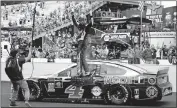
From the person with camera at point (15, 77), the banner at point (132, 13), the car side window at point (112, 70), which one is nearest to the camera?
the person with camera at point (15, 77)

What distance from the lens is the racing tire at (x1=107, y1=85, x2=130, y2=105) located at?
7.42m

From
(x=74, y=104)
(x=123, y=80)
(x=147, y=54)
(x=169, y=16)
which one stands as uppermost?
(x=169, y=16)

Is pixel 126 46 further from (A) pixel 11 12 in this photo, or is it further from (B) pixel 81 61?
(A) pixel 11 12

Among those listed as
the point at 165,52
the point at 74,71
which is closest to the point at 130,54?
the point at 165,52

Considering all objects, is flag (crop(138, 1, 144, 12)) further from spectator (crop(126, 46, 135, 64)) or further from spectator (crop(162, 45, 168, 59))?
spectator (crop(162, 45, 168, 59))

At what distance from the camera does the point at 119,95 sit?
7.52m

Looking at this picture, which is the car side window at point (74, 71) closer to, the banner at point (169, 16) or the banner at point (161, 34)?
the banner at point (161, 34)

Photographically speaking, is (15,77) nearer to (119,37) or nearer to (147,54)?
(119,37)

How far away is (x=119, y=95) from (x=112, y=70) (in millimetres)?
625

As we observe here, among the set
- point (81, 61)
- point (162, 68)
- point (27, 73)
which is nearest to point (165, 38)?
point (162, 68)

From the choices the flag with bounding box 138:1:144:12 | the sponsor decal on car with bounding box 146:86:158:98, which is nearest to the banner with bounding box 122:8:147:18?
the flag with bounding box 138:1:144:12

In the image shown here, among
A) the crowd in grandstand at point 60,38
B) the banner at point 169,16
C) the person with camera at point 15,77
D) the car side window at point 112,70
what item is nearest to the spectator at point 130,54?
the crowd in grandstand at point 60,38

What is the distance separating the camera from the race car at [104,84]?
7371 mm

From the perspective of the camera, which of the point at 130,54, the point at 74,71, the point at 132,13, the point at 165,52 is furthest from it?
the point at 165,52
